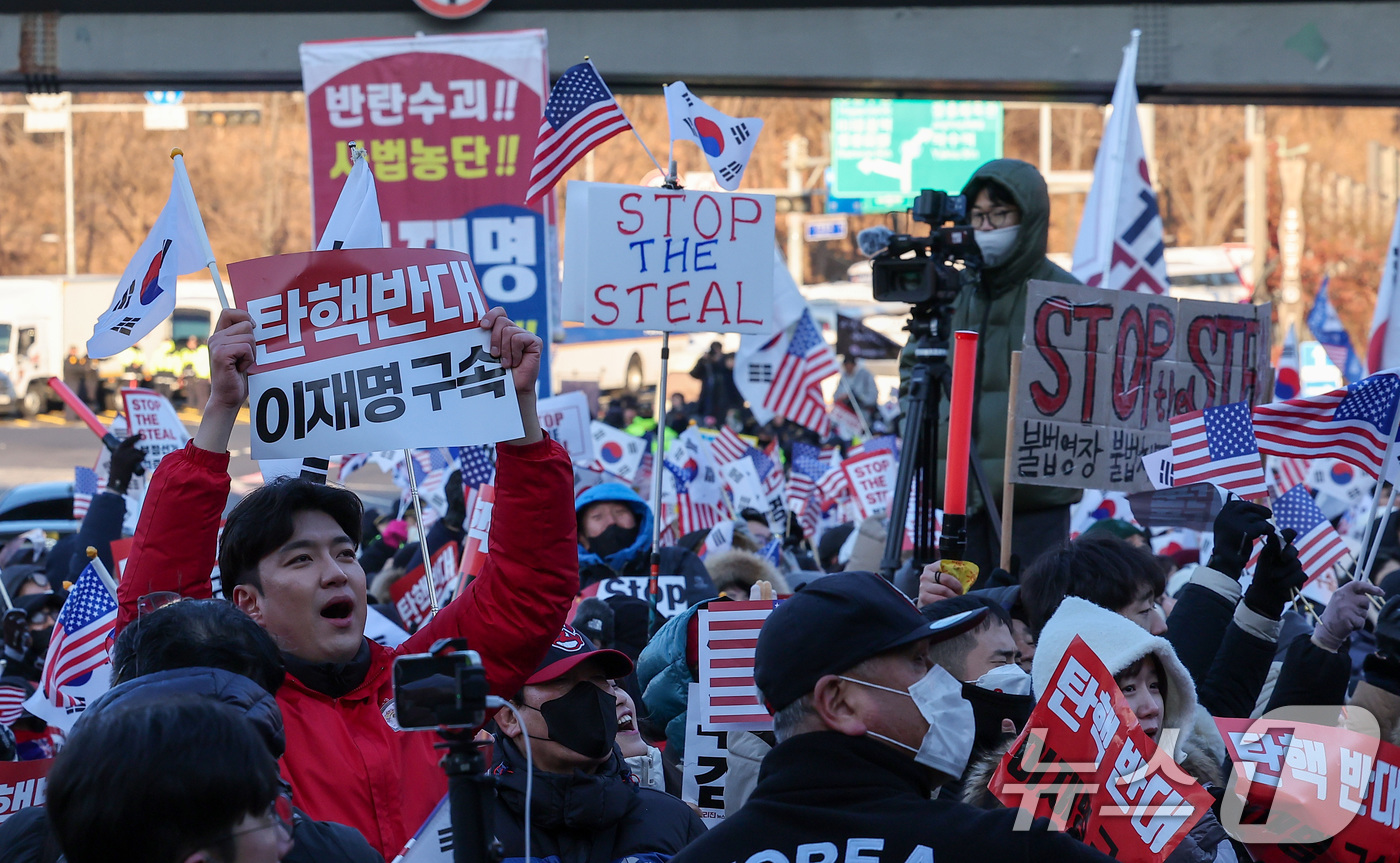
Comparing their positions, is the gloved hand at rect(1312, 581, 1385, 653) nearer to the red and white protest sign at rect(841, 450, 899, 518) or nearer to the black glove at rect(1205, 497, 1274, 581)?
the black glove at rect(1205, 497, 1274, 581)

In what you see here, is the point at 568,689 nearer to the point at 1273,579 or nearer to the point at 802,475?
the point at 1273,579

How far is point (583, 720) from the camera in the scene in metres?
3.09

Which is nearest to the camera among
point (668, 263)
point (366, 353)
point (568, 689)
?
point (568, 689)

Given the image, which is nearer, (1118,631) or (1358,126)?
(1118,631)

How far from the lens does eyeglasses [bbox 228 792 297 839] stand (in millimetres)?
1765

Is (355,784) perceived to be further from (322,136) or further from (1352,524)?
(1352,524)

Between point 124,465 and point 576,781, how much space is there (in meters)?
4.11

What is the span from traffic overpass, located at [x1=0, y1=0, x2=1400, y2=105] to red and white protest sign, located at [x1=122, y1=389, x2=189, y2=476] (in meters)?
3.64

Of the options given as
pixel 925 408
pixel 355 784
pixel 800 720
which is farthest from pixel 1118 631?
pixel 925 408

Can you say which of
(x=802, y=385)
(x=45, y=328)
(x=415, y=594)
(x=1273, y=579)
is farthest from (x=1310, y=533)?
(x=45, y=328)

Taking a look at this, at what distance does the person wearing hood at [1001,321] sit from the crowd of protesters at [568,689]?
104 cm

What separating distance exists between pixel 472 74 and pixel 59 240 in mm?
38430

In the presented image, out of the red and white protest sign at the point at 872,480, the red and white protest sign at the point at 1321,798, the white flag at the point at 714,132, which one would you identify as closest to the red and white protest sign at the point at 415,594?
the white flag at the point at 714,132

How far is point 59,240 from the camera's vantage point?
43.3 m
